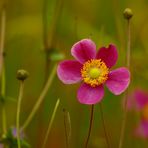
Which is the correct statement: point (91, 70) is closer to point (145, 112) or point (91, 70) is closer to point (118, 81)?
point (118, 81)

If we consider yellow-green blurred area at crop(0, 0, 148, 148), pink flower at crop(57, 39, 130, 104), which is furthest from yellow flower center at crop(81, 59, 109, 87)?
yellow-green blurred area at crop(0, 0, 148, 148)

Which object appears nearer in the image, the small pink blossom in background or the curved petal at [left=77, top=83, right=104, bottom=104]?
the curved petal at [left=77, top=83, right=104, bottom=104]

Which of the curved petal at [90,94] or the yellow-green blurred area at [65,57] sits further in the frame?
the yellow-green blurred area at [65,57]

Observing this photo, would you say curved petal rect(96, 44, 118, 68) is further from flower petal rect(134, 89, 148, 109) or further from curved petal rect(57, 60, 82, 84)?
flower petal rect(134, 89, 148, 109)

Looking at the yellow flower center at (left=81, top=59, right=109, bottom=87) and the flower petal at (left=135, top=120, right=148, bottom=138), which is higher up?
the yellow flower center at (left=81, top=59, right=109, bottom=87)

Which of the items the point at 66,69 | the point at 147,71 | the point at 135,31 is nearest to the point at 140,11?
the point at 135,31

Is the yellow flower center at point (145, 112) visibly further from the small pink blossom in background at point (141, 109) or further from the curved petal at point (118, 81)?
the curved petal at point (118, 81)

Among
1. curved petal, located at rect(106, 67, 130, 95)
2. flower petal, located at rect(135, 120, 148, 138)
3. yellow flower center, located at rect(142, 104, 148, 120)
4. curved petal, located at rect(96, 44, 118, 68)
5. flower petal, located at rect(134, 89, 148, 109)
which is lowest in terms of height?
flower petal, located at rect(135, 120, 148, 138)

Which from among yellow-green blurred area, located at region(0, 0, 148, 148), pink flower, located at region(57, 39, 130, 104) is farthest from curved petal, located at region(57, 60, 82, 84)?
yellow-green blurred area, located at region(0, 0, 148, 148)

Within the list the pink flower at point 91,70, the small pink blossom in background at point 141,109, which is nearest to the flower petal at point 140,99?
the small pink blossom in background at point 141,109
